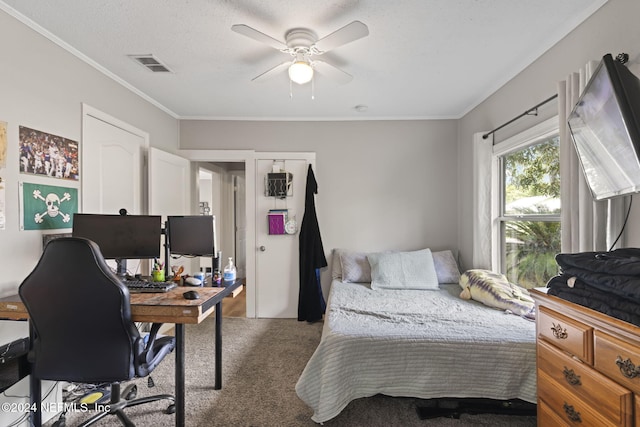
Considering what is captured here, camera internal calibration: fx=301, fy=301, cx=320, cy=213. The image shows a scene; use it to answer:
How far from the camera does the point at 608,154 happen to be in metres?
1.29

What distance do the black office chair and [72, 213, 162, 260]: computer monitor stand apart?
64 cm

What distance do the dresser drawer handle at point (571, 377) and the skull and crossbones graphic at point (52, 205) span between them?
289 cm

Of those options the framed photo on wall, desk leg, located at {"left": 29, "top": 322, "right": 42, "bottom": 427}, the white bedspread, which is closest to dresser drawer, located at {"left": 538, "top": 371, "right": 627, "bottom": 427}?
the white bedspread

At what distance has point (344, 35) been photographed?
1.69m

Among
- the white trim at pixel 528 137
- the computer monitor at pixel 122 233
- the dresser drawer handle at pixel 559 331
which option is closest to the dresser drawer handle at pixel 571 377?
the dresser drawer handle at pixel 559 331

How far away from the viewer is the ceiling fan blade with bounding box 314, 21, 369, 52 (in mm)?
1601

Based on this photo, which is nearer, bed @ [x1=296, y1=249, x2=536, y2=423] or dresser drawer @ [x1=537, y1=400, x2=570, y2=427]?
dresser drawer @ [x1=537, y1=400, x2=570, y2=427]

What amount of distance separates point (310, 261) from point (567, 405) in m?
2.59

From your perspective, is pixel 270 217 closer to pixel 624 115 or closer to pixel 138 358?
pixel 138 358

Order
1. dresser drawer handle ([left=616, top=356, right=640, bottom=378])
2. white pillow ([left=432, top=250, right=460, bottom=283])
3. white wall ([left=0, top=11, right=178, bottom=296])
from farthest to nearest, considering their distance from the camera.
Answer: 1. white pillow ([left=432, top=250, right=460, bottom=283])
2. white wall ([left=0, top=11, right=178, bottom=296])
3. dresser drawer handle ([left=616, top=356, right=640, bottom=378])

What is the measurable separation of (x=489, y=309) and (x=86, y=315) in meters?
2.59

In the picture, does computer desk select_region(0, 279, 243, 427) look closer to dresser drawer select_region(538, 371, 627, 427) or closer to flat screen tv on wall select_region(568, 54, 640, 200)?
dresser drawer select_region(538, 371, 627, 427)

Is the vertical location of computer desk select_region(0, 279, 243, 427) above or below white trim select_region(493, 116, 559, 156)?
below

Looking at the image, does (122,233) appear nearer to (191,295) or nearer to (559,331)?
(191,295)
